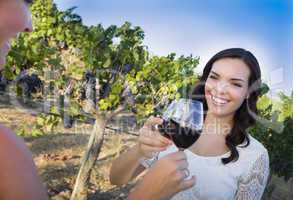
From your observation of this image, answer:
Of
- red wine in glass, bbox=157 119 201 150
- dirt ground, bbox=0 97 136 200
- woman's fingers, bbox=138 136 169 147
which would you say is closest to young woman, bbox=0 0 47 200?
woman's fingers, bbox=138 136 169 147

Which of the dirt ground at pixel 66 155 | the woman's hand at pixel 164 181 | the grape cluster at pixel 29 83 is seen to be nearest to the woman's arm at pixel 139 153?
the woman's hand at pixel 164 181

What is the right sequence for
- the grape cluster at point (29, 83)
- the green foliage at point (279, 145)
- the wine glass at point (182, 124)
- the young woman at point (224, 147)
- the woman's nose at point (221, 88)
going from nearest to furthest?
1. the wine glass at point (182, 124)
2. the young woman at point (224, 147)
3. the woman's nose at point (221, 88)
4. the grape cluster at point (29, 83)
5. the green foliage at point (279, 145)

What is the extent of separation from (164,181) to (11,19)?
2.06ft

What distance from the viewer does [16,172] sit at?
1.60 ft

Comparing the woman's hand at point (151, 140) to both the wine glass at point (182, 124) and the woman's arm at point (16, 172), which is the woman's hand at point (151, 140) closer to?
the wine glass at point (182, 124)

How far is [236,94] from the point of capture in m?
1.75

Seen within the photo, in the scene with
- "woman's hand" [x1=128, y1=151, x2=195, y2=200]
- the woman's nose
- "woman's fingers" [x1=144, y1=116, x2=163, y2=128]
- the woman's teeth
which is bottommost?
"woman's hand" [x1=128, y1=151, x2=195, y2=200]

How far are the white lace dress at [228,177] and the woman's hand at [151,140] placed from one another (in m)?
0.31

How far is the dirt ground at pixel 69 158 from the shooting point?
18.5 feet

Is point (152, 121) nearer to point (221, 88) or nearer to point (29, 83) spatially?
point (221, 88)

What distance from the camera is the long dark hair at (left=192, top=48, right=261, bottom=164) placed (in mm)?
1732

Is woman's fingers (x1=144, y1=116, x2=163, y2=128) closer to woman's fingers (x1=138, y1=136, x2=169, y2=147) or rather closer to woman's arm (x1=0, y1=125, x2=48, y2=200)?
woman's fingers (x1=138, y1=136, x2=169, y2=147)

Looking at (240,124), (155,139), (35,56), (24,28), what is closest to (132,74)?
(35,56)

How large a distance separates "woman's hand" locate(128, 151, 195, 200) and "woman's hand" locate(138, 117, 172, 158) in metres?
0.17
